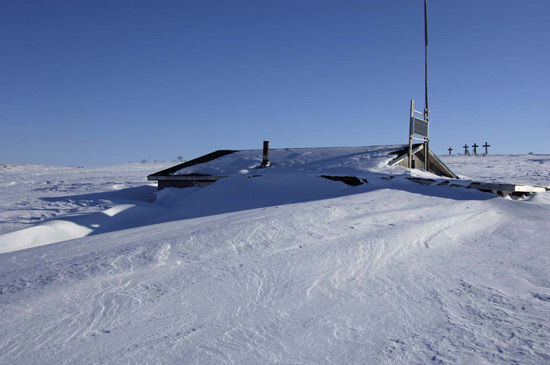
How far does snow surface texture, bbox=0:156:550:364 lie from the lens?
2.41 metres

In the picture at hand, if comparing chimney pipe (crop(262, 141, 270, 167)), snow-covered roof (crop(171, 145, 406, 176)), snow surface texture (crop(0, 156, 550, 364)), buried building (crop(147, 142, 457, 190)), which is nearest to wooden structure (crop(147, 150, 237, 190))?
buried building (crop(147, 142, 457, 190))

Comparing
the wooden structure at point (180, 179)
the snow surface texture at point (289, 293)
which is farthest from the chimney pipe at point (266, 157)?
the snow surface texture at point (289, 293)

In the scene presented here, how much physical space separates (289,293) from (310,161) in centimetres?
1029

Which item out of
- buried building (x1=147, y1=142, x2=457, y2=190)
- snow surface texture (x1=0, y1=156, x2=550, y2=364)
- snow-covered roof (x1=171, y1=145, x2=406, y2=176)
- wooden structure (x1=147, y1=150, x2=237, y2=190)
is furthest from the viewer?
wooden structure (x1=147, y1=150, x2=237, y2=190)

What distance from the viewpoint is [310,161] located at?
43.8 feet

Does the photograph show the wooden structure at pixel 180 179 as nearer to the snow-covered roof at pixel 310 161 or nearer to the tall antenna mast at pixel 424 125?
the snow-covered roof at pixel 310 161

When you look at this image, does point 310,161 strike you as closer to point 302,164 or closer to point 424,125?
point 302,164

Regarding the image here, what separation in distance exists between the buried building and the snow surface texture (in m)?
5.46

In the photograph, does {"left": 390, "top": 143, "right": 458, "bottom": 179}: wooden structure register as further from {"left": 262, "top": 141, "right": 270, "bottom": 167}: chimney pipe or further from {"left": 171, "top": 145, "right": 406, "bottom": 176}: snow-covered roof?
{"left": 262, "top": 141, "right": 270, "bottom": 167}: chimney pipe

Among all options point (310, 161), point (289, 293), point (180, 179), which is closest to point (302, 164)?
point (310, 161)

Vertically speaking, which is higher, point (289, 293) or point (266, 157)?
point (266, 157)

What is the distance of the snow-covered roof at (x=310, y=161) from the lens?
38.3ft

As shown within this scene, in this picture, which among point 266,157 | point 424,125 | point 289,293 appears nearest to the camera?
point 289,293

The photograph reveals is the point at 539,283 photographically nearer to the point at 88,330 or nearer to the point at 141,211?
the point at 88,330
